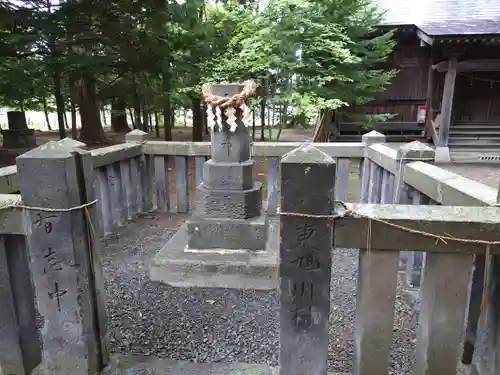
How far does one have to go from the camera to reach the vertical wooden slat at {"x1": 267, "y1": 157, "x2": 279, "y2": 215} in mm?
5510

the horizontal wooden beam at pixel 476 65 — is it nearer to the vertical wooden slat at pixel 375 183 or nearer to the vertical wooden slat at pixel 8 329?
the vertical wooden slat at pixel 375 183

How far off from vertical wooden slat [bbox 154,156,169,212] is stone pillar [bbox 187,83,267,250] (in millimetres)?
1668

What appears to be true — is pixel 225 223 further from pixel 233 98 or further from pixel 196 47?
pixel 196 47

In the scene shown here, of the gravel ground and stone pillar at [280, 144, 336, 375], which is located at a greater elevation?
stone pillar at [280, 144, 336, 375]

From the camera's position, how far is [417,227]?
5.33ft

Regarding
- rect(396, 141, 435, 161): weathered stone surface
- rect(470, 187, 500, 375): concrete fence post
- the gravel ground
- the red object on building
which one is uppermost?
the red object on building

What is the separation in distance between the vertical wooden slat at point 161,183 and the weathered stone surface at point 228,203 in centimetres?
163

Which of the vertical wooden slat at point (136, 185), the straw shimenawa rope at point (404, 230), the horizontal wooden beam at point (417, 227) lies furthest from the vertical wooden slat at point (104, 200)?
the horizontal wooden beam at point (417, 227)

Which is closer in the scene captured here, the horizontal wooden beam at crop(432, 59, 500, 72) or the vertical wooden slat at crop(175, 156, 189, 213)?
the vertical wooden slat at crop(175, 156, 189, 213)

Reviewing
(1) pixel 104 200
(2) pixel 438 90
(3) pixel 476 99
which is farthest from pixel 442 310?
(3) pixel 476 99

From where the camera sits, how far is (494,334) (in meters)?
1.85

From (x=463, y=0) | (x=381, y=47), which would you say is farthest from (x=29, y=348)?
(x=463, y=0)

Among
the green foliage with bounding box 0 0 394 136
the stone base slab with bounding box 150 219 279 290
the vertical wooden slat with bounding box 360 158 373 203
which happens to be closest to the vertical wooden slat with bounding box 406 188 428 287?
the stone base slab with bounding box 150 219 279 290

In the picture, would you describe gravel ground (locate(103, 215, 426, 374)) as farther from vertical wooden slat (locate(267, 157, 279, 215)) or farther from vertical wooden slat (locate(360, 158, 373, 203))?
vertical wooden slat (locate(267, 157, 279, 215))
